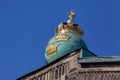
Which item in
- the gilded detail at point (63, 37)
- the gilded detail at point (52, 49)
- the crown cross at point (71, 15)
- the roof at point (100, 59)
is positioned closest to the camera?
the roof at point (100, 59)

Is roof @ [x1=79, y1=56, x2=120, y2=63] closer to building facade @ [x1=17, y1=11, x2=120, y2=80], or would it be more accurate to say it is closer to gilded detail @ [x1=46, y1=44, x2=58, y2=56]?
building facade @ [x1=17, y1=11, x2=120, y2=80]

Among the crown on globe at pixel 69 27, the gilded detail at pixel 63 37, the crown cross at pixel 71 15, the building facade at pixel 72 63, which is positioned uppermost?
the crown cross at pixel 71 15

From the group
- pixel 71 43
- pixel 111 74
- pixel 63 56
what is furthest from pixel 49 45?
pixel 111 74

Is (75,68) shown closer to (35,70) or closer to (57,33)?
(35,70)

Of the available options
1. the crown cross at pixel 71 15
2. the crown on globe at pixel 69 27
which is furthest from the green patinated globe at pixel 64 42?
the crown cross at pixel 71 15

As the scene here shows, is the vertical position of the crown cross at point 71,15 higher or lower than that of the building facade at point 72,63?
higher

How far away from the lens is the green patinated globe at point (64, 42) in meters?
36.7

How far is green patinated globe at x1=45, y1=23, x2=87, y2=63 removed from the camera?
36.7 metres

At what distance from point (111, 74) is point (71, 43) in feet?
17.5

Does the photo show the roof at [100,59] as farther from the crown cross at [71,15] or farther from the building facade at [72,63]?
the crown cross at [71,15]

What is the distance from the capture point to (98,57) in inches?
1287

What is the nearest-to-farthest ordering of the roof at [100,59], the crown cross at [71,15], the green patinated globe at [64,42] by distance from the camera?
the roof at [100,59] → the green patinated globe at [64,42] → the crown cross at [71,15]

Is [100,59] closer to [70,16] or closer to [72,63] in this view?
[72,63]

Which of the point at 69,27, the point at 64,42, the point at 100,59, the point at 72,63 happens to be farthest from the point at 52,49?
the point at 100,59
